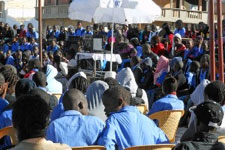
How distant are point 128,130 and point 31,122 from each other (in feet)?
7.13

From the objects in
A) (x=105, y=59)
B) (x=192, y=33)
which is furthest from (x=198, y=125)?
(x=192, y=33)

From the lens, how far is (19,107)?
12.9ft

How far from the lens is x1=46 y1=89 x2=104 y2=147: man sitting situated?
227 inches

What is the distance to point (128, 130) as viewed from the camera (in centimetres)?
593

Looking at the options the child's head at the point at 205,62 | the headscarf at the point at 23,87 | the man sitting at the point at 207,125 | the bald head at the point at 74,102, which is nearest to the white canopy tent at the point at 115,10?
the child's head at the point at 205,62

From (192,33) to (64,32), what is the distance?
8642 millimetres

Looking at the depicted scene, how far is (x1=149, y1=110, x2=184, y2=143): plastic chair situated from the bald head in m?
2.23

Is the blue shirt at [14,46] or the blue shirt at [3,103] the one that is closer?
the blue shirt at [3,103]

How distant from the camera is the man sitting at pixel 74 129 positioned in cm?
577

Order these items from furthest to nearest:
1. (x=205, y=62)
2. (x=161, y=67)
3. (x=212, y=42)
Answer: (x=161, y=67) < (x=205, y=62) < (x=212, y=42)

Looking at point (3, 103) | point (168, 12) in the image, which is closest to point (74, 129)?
point (3, 103)

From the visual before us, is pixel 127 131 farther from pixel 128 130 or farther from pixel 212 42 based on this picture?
pixel 212 42

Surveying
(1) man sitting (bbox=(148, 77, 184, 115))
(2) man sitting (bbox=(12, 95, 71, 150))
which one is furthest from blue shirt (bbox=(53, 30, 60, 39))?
(2) man sitting (bbox=(12, 95, 71, 150))

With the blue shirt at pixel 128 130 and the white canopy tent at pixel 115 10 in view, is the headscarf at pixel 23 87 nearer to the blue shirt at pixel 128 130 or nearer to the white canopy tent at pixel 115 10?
the blue shirt at pixel 128 130
